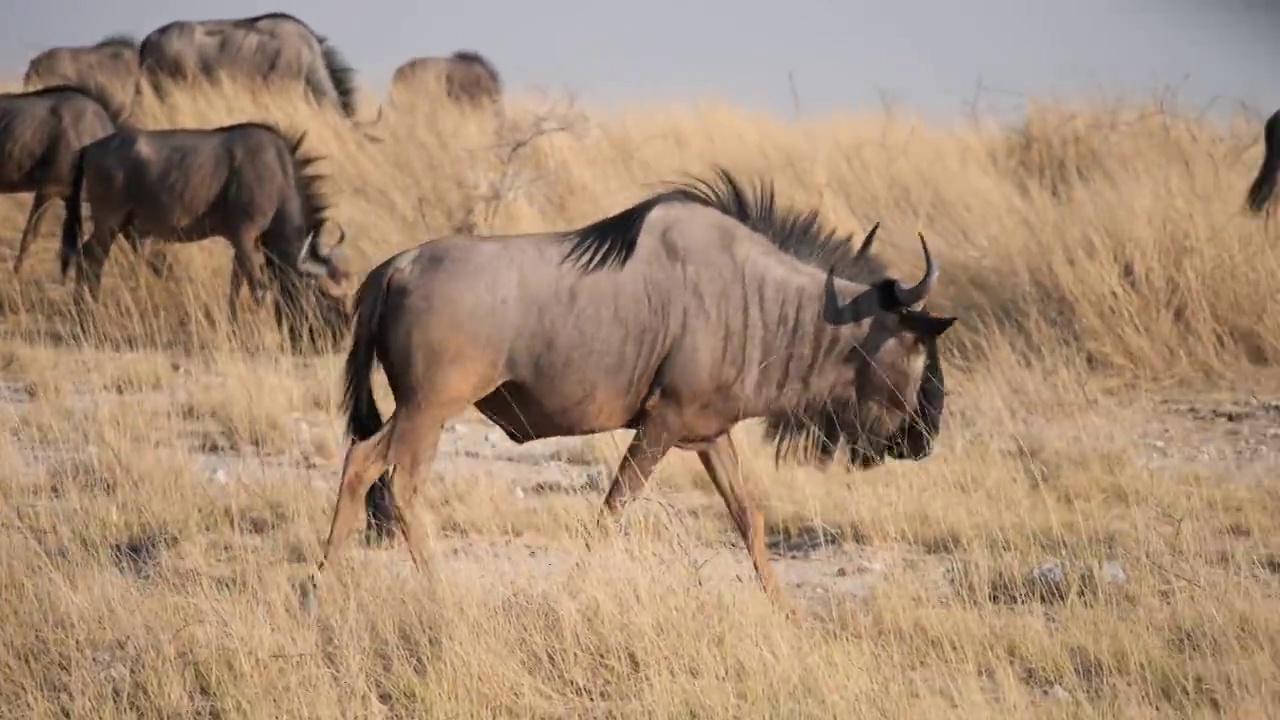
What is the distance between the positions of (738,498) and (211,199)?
20.0ft

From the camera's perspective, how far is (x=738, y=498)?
18.0 feet

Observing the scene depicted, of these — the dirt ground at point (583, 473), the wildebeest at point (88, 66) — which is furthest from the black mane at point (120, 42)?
the dirt ground at point (583, 473)

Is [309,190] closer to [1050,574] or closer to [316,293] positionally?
[316,293]

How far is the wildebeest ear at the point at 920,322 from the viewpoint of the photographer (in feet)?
19.1

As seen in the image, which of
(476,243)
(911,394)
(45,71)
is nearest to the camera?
(476,243)

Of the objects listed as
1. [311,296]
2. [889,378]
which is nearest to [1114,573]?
[889,378]

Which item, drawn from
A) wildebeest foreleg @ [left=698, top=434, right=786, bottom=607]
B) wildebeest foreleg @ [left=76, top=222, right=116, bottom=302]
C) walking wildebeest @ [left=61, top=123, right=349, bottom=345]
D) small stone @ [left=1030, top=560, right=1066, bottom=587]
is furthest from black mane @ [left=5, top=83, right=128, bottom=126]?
small stone @ [left=1030, top=560, right=1066, bottom=587]

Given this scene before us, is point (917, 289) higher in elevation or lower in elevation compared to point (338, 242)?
higher

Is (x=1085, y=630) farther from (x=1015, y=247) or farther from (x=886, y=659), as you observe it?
(x=1015, y=247)

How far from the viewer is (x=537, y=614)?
4.49m

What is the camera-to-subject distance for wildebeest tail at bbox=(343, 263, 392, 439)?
5301mm

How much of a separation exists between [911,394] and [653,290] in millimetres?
1006

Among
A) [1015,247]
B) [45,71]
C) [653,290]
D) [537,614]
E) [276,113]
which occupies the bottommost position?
[45,71]

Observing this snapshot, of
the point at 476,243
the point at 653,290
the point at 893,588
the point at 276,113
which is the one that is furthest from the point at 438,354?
the point at 276,113
